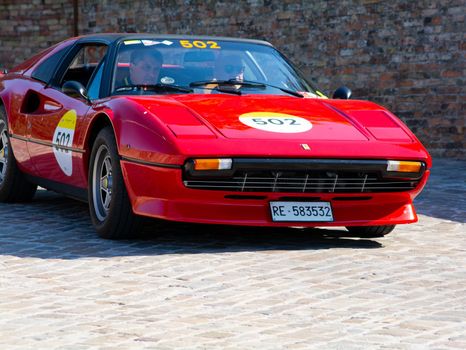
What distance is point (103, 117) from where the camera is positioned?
26.7 feet

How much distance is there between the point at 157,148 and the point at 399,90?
9.00 metres

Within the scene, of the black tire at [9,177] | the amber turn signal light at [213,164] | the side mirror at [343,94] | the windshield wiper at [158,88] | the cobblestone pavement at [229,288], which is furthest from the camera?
the black tire at [9,177]

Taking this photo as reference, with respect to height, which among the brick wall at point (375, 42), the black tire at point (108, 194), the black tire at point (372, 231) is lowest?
the brick wall at point (375, 42)

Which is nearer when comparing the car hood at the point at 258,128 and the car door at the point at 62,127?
the car hood at the point at 258,128

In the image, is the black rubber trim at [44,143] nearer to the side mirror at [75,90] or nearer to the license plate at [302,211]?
the side mirror at [75,90]

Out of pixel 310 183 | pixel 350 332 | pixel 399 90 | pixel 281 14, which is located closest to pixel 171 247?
pixel 310 183

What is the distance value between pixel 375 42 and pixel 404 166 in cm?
871

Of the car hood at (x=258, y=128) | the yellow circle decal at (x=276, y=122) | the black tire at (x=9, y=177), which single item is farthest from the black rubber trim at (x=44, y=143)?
the yellow circle decal at (x=276, y=122)

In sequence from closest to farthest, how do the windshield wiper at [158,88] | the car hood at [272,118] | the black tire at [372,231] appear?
the car hood at [272,118] < the black tire at [372,231] < the windshield wiper at [158,88]

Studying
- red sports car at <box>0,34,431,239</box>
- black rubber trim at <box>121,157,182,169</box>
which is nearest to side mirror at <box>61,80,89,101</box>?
red sports car at <box>0,34,431,239</box>

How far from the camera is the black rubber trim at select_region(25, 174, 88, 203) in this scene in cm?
855

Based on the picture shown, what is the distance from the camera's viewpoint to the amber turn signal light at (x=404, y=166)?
25.2 ft

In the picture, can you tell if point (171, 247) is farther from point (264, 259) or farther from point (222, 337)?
point (222, 337)

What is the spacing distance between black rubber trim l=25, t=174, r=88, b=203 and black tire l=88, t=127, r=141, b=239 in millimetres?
300
